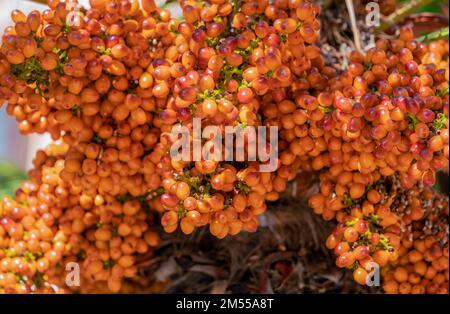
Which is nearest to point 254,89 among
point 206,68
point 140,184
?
point 206,68

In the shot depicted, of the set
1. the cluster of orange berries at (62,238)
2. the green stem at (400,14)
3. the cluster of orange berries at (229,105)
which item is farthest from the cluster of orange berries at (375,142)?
the cluster of orange berries at (62,238)

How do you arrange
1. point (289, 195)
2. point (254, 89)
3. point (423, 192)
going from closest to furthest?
1. point (254, 89)
2. point (423, 192)
3. point (289, 195)

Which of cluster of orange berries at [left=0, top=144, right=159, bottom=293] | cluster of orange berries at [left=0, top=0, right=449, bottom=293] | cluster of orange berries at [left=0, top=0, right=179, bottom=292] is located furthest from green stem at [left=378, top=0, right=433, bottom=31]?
cluster of orange berries at [left=0, top=144, right=159, bottom=293]

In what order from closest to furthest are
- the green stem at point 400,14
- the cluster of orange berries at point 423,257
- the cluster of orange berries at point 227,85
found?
the cluster of orange berries at point 227,85 → the cluster of orange berries at point 423,257 → the green stem at point 400,14

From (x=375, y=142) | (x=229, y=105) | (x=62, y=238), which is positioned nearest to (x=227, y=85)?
(x=229, y=105)

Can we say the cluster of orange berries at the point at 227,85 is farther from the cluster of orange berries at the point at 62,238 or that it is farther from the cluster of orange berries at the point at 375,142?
the cluster of orange berries at the point at 62,238

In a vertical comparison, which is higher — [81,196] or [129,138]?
[129,138]

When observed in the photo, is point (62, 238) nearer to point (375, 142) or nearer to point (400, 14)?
point (375, 142)
